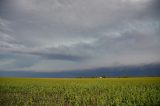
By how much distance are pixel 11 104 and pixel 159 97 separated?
26.4ft

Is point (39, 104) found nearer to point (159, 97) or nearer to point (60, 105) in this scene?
point (60, 105)

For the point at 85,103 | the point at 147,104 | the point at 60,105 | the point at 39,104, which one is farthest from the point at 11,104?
the point at 147,104

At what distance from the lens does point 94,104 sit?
1203 centimetres

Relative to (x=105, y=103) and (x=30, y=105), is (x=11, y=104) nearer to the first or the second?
(x=30, y=105)

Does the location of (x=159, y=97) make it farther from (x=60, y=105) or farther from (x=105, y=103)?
(x=60, y=105)

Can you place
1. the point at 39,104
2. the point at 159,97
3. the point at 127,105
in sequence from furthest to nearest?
1. the point at 159,97
2. the point at 39,104
3. the point at 127,105

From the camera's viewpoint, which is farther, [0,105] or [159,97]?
[159,97]

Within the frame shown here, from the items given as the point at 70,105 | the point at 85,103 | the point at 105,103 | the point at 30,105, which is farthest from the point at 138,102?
the point at 30,105

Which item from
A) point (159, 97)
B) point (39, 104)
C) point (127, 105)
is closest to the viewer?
point (127, 105)

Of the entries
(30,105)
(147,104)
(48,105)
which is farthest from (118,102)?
(30,105)

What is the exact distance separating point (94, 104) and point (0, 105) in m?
4.76

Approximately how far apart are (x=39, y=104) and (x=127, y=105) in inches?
174

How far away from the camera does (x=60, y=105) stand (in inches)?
468

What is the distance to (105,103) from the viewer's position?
12070mm
